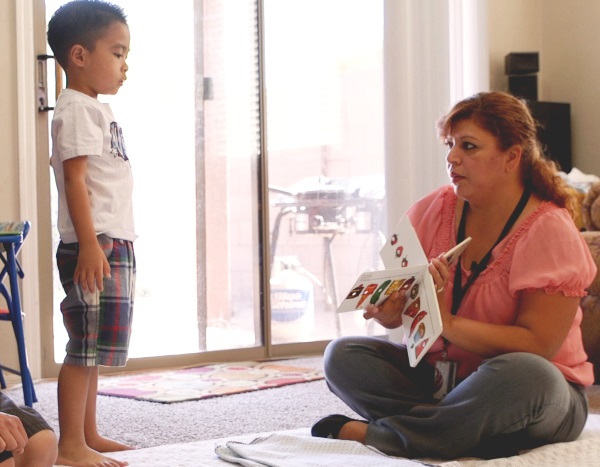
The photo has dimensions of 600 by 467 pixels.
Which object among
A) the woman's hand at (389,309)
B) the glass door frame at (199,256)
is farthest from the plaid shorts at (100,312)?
the glass door frame at (199,256)

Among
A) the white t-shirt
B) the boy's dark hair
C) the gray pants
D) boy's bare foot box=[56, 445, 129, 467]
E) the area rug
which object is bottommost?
the area rug

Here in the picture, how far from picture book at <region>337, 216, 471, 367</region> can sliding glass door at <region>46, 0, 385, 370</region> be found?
1.74 m

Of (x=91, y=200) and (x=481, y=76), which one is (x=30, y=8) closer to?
(x=91, y=200)

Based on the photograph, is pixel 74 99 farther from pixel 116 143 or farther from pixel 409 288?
pixel 409 288

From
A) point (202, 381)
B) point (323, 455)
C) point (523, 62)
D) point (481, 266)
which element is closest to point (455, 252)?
point (481, 266)

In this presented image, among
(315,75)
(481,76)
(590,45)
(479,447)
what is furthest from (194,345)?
(590,45)

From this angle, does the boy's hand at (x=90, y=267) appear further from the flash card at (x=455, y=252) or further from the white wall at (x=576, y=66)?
the white wall at (x=576, y=66)

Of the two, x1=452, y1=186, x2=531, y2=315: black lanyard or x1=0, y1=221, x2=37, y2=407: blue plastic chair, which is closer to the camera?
x1=452, y1=186, x2=531, y2=315: black lanyard

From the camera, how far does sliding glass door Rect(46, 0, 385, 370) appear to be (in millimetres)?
3354

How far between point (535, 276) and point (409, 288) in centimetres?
23

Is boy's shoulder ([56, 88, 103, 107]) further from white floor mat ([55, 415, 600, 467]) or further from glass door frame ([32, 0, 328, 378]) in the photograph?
glass door frame ([32, 0, 328, 378])

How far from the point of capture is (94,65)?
1.76m

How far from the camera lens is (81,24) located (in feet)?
5.80

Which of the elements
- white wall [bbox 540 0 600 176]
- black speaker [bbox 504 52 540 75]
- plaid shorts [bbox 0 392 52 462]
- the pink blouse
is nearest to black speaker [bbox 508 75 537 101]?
black speaker [bbox 504 52 540 75]
